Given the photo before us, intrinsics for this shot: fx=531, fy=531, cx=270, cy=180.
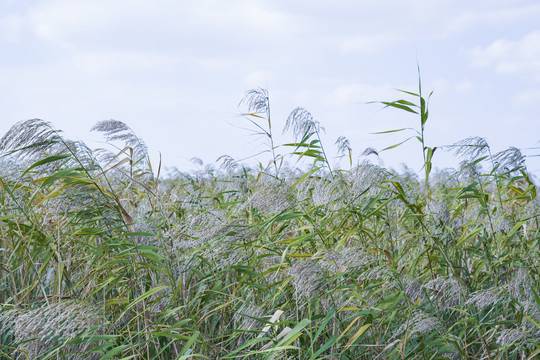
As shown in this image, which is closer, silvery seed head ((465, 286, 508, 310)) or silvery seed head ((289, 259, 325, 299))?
silvery seed head ((289, 259, 325, 299))

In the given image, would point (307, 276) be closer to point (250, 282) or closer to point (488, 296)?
point (250, 282)

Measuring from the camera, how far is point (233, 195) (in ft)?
13.5

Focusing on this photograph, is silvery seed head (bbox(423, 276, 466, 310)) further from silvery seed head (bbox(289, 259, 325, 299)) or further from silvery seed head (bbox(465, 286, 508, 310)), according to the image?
silvery seed head (bbox(289, 259, 325, 299))

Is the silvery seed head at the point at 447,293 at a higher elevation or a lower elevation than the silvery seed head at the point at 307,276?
lower

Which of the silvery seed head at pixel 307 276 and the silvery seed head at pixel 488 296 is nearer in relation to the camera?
the silvery seed head at pixel 307 276

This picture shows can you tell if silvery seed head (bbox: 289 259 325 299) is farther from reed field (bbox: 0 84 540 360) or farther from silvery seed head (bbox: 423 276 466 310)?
silvery seed head (bbox: 423 276 466 310)

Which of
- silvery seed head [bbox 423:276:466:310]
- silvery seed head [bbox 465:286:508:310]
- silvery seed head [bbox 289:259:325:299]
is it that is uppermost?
silvery seed head [bbox 289:259:325:299]

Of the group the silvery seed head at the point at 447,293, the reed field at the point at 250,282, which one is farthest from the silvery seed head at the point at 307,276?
the silvery seed head at the point at 447,293

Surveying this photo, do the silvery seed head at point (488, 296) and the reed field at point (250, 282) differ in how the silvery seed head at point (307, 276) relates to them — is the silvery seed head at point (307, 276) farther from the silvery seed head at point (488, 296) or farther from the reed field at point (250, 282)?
the silvery seed head at point (488, 296)

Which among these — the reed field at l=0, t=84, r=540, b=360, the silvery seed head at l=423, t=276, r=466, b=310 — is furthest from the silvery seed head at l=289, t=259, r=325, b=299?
the silvery seed head at l=423, t=276, r=466, b=310

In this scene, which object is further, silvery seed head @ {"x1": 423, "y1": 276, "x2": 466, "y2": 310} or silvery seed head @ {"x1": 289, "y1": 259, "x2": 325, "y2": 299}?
silvery seed head @ {"x1": 423, "y1": 276, "x2": 466, "y2": 310}

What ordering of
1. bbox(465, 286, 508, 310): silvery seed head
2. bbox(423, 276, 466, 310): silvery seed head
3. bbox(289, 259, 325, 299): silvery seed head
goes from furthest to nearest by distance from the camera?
1. bbox(423, 276, 466, 310): silvery seed head
2. bbox(465, 286, 508, 310): silvery seed head
3. bbox(289, 259, 325, 299): silvery seed head

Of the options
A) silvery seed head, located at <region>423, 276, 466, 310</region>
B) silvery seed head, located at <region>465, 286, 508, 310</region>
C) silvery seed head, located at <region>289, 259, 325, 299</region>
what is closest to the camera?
silvery seed head, located at <region>289, 259, 325, 299</region>

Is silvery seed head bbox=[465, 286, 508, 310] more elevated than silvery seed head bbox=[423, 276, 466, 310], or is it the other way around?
silvery seed head bbox=[465, 286, 508, 310]
